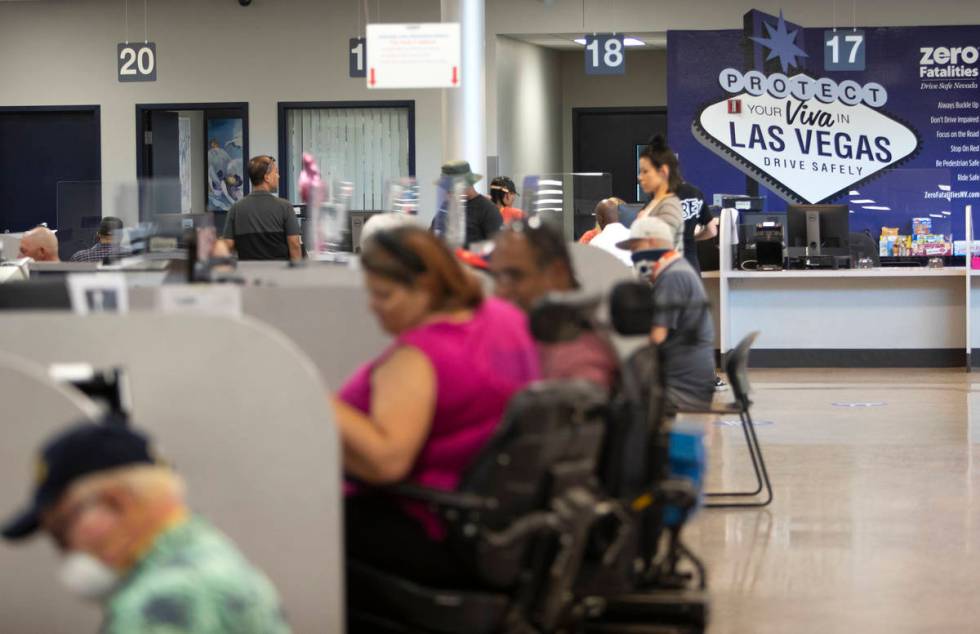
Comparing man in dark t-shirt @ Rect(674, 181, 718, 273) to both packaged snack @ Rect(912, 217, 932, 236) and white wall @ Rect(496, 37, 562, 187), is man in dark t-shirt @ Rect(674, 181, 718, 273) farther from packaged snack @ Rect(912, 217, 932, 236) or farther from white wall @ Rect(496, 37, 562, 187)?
white wall @ Rect(496, 37, 562, 187)

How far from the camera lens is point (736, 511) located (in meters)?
5.86

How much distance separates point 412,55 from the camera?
857cm

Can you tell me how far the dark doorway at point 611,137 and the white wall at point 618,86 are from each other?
102mm

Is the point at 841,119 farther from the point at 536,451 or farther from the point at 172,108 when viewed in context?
the point at 536,451

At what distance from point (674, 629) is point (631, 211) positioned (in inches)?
306

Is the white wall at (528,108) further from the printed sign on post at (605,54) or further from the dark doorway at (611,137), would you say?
the printed sign on post at (605,54)

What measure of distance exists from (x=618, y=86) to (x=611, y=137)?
0.58 metres

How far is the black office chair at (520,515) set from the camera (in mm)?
2750

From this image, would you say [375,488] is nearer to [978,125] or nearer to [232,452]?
[232,452]

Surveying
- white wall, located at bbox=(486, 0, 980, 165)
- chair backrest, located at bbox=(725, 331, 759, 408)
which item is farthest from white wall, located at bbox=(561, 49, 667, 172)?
chair backrest, located at bbox=(725, 331, 759, 408)

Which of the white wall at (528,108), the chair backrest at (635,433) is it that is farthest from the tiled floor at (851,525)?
the white wall at (528,108)

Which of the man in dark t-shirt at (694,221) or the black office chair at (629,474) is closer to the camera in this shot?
the black office chair at (629,474)

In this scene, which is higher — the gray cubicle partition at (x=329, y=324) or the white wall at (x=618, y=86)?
the white wall at (x=618, y=86)

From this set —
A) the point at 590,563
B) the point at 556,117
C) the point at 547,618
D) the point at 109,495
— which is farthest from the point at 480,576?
the point at 556,117
